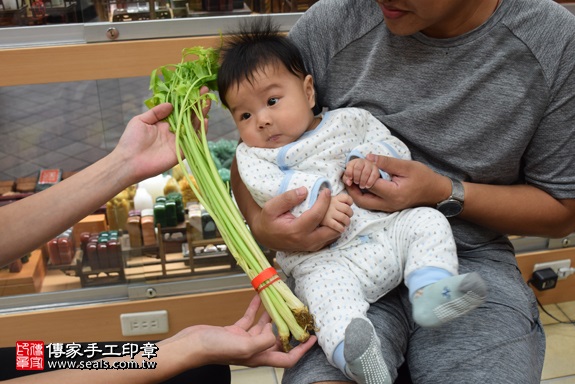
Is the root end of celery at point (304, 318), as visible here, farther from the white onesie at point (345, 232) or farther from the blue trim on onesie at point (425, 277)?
the blue trim on onesie at point (425, 277)

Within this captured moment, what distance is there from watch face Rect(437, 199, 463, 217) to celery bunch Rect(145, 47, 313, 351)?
1.33ft

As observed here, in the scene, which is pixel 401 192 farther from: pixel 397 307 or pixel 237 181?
pixel 237 181

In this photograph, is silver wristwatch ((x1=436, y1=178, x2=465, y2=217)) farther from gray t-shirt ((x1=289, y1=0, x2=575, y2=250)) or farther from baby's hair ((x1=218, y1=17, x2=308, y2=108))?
baby's hair ((x1=218, y1=17, x2=308, y2=108))

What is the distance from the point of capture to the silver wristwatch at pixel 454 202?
1457 mm

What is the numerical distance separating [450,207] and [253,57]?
57 cm

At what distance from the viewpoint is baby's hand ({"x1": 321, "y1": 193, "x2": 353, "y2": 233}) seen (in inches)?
53.8

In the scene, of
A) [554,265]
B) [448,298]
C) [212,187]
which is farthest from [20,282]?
[554,265]

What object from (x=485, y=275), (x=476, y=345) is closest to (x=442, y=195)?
(x=485, y=275)

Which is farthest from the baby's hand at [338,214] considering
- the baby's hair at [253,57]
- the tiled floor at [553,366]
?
the tiled floor at [553,366]

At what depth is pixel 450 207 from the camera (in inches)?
57.8

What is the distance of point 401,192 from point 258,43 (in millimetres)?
489

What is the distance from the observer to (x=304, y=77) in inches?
61.2

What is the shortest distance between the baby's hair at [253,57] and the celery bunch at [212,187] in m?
0.07

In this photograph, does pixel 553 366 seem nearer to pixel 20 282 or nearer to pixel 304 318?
pixel 304 318
